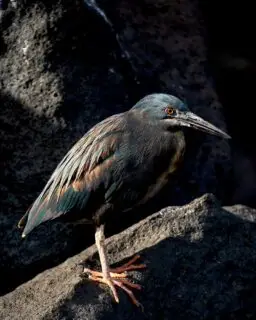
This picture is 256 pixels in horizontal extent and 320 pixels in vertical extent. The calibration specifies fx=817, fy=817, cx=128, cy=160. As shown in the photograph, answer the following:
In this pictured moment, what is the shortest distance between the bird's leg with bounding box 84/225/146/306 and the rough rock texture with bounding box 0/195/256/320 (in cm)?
4

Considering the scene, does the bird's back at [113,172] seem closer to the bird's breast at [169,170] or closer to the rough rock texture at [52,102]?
the bird's breast at [169,170]

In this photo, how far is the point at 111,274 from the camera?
443cm

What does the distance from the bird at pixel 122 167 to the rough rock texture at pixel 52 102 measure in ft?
2.39

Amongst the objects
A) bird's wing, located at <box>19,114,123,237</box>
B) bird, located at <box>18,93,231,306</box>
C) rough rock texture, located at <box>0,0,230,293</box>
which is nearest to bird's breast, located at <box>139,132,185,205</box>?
bird, located at <box>18,93,231,306</box>

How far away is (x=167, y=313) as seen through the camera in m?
4.44

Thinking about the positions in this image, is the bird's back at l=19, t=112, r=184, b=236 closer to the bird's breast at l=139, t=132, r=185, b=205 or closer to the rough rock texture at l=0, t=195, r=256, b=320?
the bird's breast at l=139, t=132, r=185, b=205

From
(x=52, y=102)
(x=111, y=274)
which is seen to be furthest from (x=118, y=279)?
(x=52, y=102)

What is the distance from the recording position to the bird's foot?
170 inches

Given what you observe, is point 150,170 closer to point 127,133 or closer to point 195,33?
point 127,133

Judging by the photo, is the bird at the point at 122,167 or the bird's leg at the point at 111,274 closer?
the bird's leg at the point at 111,274

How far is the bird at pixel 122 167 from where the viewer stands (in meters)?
4.51

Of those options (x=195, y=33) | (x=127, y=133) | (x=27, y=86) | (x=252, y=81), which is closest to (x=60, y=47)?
(x=27, y=86)

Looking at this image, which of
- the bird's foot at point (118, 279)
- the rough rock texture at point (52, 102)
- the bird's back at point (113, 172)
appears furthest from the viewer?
the rough rock texture at point (52, 102)

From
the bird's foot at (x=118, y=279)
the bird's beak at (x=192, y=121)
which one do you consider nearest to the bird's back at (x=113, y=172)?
the bird's beak at (x=192, y=121)
